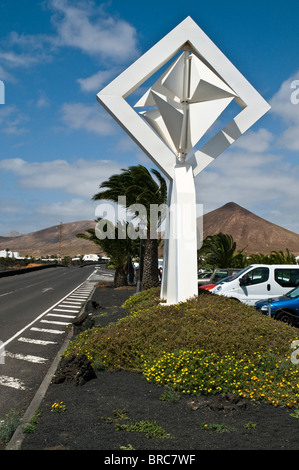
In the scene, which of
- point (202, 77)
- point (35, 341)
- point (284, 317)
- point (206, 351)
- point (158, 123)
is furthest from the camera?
point (158, 123)

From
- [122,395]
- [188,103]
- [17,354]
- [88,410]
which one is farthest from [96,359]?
[188,103]

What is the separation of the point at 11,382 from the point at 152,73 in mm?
9636

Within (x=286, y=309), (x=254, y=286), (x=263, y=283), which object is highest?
(x=263, y=283)

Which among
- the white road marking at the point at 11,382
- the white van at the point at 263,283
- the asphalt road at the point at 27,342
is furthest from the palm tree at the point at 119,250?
the white road marking at the point at 11,382

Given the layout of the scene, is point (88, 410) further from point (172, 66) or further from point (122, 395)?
point (172, 66)

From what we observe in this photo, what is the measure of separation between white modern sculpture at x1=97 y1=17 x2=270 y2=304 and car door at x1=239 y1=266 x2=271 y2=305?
5038mm

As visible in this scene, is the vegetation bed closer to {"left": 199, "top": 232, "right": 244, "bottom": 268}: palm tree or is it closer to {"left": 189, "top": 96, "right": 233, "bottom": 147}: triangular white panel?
{"left": 189, "top": 96, "right": 233, "bottom": 147}: triangular white panel

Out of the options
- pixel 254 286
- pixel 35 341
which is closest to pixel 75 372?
pixel 35 341

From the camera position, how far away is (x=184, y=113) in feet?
44.9

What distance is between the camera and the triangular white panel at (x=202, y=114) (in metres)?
13.8

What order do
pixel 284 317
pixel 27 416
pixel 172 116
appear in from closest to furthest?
pixel 27 416, pixel 172 116, pixel 284 317

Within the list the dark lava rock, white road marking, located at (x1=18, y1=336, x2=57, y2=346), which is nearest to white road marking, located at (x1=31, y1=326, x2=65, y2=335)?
white road marking, located at (x1=18, y1=336, x2=57, y2=346)

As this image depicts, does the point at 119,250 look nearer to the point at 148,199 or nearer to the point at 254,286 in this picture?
the point at 148,199
